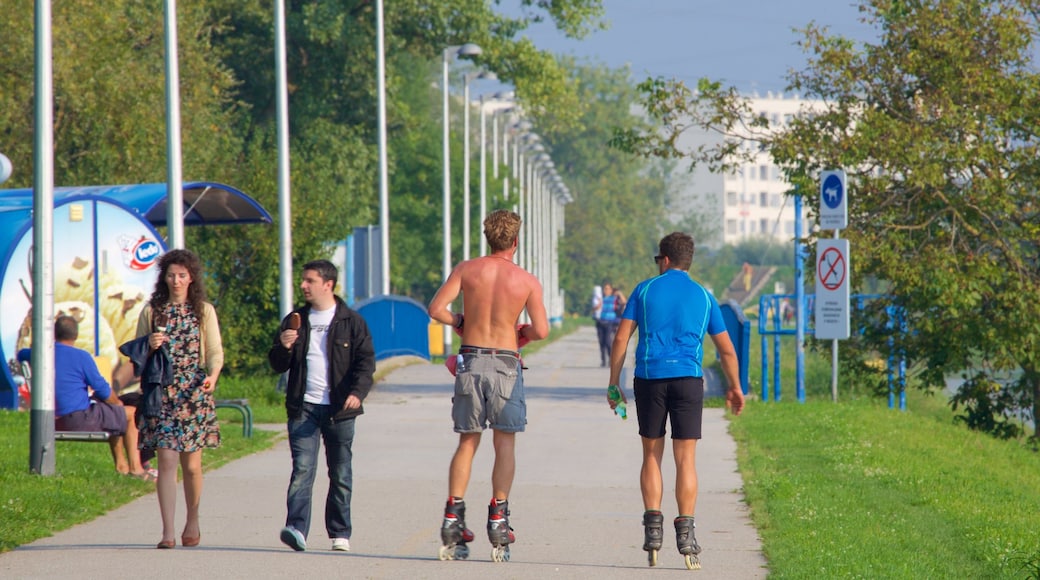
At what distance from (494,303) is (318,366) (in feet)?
3.38

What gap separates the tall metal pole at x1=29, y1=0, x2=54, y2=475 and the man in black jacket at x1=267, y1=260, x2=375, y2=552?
12.5 ft

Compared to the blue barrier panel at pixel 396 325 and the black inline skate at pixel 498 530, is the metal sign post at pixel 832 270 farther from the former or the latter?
the black inline skate at pixel 498 530

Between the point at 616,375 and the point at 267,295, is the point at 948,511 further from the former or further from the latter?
the point at 267,295

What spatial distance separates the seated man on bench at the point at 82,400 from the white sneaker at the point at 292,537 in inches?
145

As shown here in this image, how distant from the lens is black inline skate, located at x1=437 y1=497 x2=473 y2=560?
8602 millimetres

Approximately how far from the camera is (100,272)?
19.3 m

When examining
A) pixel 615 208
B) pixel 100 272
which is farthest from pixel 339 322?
pixel 615 208

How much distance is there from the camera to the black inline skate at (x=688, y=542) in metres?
8.42

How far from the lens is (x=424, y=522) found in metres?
10.3

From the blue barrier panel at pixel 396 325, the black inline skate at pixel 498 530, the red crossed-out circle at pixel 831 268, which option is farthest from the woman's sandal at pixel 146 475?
the blue barrier panel at pixel 396 325

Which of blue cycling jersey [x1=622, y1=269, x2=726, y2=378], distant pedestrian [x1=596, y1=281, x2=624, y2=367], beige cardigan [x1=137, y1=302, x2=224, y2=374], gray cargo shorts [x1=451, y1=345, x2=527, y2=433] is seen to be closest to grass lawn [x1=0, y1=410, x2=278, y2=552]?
beige cardigan [x1=137, y1=302, x2=224, y2=374]

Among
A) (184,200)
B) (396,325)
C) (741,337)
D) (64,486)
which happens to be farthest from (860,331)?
(64,486)

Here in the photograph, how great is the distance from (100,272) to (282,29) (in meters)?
5.38

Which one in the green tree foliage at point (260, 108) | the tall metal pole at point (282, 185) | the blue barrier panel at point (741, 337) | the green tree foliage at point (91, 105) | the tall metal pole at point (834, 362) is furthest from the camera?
the green tree foliage at point (91, 105)
